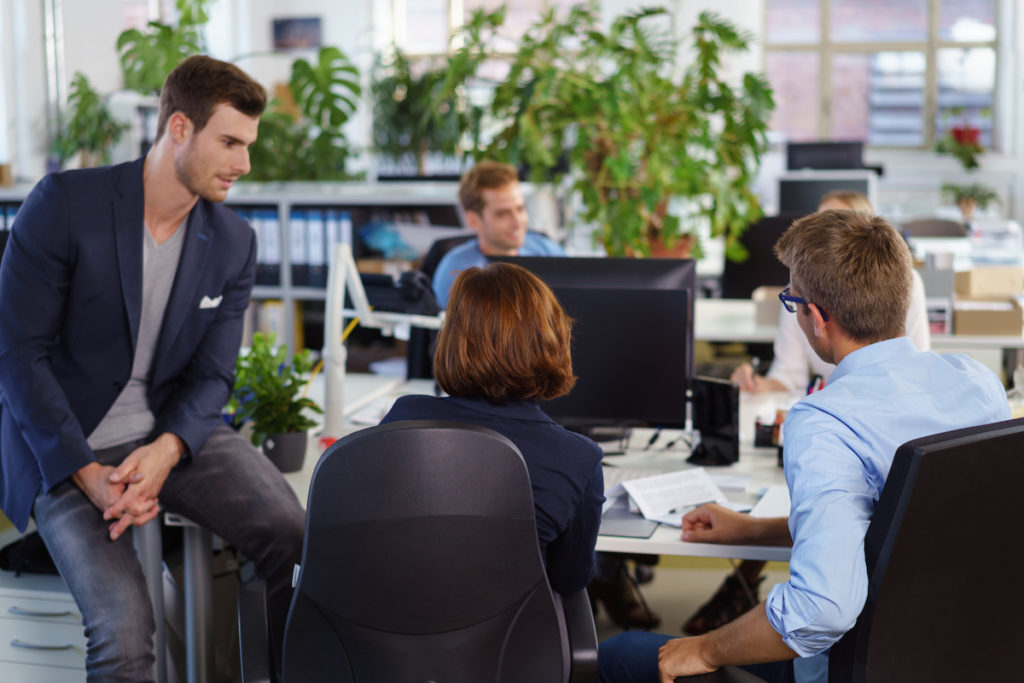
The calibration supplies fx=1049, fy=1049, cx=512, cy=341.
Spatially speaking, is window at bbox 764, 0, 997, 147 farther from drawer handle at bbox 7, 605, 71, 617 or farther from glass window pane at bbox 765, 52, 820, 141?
drawer handle at bbox 7, 605, 71, 617

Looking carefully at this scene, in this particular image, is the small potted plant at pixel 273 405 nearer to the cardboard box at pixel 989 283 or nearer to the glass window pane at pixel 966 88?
the cardboard box at pixel 989 283

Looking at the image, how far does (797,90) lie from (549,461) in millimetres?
8985

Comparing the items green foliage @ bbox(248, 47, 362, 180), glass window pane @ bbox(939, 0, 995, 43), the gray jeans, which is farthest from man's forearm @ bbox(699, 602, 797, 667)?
glass window pane @ bbox(939, 0, 995, 43)

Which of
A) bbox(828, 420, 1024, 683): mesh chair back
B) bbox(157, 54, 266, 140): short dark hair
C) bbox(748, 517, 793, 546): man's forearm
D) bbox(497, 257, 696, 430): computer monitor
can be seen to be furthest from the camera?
bbox(497, 257, 696, 430): computer monitor

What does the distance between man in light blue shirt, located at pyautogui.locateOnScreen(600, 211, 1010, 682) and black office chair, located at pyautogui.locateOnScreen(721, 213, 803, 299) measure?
8.59 ft

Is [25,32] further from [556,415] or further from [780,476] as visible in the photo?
[780,476]

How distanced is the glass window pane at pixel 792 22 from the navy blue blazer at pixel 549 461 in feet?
29.2

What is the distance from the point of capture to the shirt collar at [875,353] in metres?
1.43

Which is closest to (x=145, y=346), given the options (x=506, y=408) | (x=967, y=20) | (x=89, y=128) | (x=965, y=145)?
(x=506, y=408)

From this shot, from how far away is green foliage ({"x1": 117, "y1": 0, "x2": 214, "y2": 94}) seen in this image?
15.4ft

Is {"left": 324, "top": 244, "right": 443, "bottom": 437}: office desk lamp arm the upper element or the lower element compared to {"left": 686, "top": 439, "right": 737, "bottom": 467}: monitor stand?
upper

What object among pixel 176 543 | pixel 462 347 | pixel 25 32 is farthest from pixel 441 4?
pixel 462 347

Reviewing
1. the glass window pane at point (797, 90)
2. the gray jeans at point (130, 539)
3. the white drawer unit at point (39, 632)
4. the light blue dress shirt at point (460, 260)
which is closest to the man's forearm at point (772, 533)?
the gray jeans at point (130, 539)

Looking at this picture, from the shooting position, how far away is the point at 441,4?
9.98m
